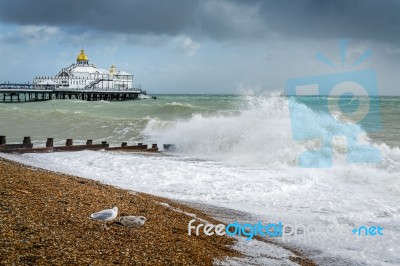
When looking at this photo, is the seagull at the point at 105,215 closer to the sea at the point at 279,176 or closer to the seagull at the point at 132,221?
the seagull at the point at 132,221

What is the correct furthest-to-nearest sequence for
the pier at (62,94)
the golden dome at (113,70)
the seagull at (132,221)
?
the golden dome at (113,70), the pier at (62,94), the seagull at (132,221)

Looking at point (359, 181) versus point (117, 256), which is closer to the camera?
point (117, 256)

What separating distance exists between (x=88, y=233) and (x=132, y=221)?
59 centimetres

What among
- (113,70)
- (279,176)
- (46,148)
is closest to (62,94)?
(113,70)

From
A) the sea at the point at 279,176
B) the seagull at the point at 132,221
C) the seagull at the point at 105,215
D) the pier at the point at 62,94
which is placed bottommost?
the sea at the point at 279,176

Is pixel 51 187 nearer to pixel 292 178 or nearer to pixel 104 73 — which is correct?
pixel 292 178

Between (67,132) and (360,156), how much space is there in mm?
14593

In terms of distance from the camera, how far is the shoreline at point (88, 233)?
355 centimetres

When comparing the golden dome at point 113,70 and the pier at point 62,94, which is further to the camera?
the golden dome at point 113,70

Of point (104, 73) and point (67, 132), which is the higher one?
point (104, 73)

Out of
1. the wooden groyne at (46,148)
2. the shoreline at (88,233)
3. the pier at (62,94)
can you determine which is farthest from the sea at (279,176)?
the pier at (62,94)

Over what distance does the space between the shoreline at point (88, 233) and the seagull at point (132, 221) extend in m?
0.08

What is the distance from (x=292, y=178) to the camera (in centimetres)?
880

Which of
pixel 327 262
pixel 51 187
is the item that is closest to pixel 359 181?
pixel 327 262
